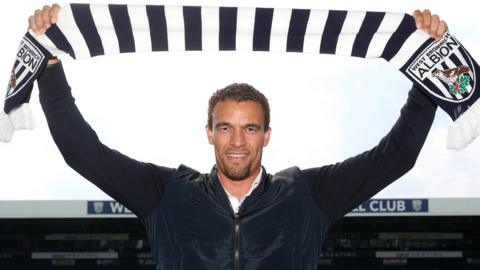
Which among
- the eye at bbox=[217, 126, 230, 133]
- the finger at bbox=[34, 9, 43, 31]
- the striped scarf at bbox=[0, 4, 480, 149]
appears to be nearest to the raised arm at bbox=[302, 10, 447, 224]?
the striped scarf at bbox=[0, 4, 480, 149]

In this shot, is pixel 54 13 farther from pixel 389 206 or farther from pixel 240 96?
pixel 389 206

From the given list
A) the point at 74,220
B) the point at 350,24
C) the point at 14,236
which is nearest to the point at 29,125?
the point at 350,24

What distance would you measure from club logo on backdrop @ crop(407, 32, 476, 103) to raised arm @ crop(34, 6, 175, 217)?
5.61 feet

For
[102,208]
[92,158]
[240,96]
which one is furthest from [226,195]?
[102,208]

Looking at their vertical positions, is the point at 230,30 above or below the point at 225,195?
above

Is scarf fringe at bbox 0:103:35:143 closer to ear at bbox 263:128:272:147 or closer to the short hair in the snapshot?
the short hair

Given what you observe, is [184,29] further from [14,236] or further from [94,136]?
[14,236]

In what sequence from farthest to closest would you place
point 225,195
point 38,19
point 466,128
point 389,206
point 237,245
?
point 389,206
point 466,128
point 38,19
point 225,195
point 237,245

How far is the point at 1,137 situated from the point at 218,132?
143 cm

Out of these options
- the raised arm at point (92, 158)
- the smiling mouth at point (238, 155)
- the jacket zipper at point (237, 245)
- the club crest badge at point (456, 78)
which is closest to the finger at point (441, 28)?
the club crest badge at point (456, 78)

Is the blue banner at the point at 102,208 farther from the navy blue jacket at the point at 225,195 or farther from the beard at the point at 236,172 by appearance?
the beard at the point at 236,172

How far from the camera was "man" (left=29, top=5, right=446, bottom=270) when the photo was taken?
342 cm

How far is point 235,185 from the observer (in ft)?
11.8

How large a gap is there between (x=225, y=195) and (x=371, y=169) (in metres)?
0.80
